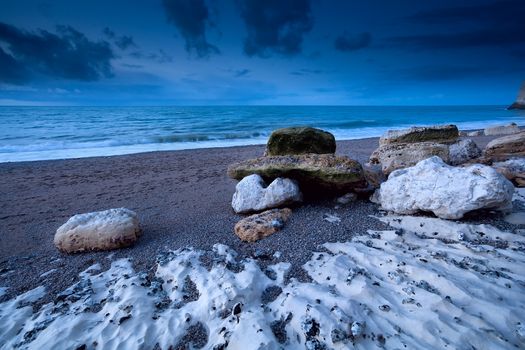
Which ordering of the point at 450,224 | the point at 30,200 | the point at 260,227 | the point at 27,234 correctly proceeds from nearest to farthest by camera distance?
the point at 450,224
the point at 260,227
the point at 27,234
the point at 30,200

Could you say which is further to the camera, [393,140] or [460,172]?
[393,140]

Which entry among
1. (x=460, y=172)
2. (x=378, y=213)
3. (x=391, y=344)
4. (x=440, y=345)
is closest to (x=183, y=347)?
(x=391, y=344)

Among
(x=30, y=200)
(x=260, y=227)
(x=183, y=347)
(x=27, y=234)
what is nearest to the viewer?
(x=183, y=347)

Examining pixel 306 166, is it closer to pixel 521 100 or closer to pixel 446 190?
pixel 446 190

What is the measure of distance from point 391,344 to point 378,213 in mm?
2632

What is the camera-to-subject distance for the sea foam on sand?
2117 millimetres

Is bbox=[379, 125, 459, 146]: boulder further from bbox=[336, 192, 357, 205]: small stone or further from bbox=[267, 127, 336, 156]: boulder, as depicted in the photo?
bbox=[336, 192, 357, 205]: small stone

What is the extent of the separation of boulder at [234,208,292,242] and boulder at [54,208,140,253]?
163 centimetres

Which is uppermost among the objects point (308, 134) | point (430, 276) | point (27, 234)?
point (308, 134)

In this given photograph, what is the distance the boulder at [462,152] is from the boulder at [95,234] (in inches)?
274

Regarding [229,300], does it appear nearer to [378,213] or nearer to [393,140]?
[378,213]

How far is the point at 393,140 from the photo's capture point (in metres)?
6.96

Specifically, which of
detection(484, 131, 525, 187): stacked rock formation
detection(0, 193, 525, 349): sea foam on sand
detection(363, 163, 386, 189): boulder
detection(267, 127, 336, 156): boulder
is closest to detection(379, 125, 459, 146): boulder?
detection(484, 131, 525, 187): stacked rock formation

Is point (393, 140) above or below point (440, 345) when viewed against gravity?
above
